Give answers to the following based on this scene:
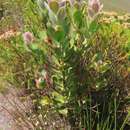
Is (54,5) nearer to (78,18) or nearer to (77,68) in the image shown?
→ (78,18)

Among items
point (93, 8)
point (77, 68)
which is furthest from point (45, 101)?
point (93, 8)

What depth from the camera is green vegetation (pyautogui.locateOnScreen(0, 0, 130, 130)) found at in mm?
4703

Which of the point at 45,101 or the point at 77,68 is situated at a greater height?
the point at 77,68

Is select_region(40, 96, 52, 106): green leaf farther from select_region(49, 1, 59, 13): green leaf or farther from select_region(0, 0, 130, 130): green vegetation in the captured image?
select_region(49, 1, 59, 13): green leaf

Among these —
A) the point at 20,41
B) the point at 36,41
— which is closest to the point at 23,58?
the point at 20,41

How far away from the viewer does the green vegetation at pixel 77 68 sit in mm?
4703

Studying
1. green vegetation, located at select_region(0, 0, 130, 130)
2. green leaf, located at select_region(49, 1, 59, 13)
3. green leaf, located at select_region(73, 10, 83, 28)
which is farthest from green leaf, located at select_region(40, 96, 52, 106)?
green leaf, located at select_region(49, 1, 59, 13)

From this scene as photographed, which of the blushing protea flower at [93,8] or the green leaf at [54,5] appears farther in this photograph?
the blushing protea flower at [93,8]

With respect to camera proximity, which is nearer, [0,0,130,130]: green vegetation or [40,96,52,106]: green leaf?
[0,0,130,130]: green vegetation

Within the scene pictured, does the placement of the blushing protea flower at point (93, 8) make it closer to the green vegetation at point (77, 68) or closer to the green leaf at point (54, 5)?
the green vegetation at point (77, 68)

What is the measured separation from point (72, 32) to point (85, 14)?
31 cm

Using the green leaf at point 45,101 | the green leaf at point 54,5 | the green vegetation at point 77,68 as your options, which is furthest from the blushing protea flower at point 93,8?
the green leaf at point 45,101

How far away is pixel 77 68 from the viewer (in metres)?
5.00

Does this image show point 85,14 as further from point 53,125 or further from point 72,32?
point 53,125
